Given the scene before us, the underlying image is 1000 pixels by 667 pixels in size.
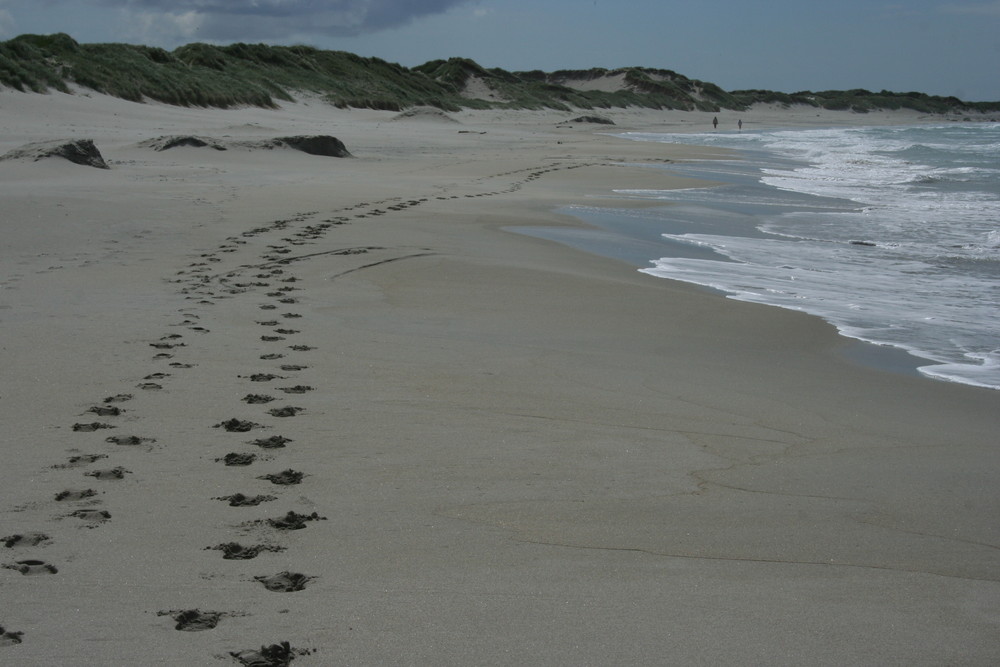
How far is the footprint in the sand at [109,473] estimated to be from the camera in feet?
9.79

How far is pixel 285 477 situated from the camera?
3.07 meters

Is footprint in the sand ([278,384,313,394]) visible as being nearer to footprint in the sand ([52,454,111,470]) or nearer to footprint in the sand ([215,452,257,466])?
footprint in the sand ([215,452,257,466])

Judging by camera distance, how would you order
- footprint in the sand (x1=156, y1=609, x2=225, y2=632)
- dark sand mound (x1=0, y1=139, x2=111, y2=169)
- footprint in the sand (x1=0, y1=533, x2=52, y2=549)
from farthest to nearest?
dark sand mound (x1=0, y1=139, x2=111, y2=169) < footprint in the sand (x1=0, y1=533, x2=52, y2=549) < footprint in the sand (x1=156, y1=609, x2=225, y2=632)

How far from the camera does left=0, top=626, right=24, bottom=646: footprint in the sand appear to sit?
2.03 meters

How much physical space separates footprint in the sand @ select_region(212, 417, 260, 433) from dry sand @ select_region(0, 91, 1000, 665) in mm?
24

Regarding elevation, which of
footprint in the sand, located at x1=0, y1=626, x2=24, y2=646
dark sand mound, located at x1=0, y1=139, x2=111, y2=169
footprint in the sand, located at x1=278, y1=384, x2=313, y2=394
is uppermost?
dark sand mound, located at x1=0, y1=139, x2=111, y2=169

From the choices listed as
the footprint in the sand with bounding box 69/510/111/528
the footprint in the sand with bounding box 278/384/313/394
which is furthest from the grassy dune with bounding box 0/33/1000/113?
the footprint in the sand with bounding box 69/510/111/528

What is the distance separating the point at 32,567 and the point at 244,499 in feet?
2.15

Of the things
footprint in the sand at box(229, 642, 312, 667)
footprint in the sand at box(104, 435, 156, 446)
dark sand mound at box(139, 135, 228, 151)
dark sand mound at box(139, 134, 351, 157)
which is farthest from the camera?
dark sand mound at box(139, 134, 351, 157)

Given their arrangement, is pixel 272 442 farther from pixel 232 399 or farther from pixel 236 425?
pixel 232 399

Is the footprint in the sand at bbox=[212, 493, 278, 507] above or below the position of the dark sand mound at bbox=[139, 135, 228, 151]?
below

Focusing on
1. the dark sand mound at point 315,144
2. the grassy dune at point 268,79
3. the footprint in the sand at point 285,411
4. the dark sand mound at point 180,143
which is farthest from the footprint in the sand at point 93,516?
the grassy dune at point 268,79

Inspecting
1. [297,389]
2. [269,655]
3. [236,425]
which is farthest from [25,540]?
[297,389]

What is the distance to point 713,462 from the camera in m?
3.44
